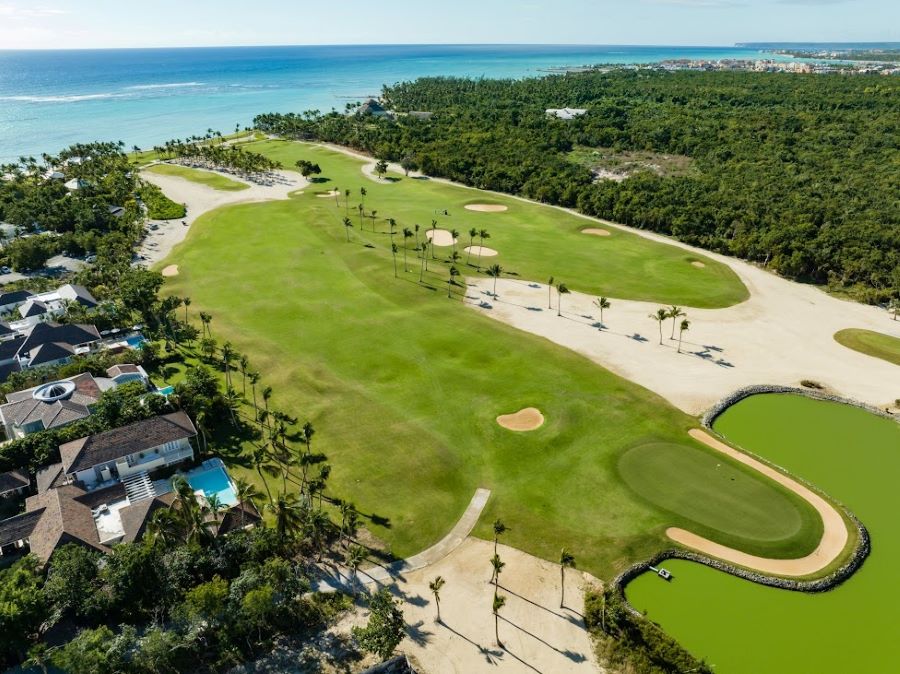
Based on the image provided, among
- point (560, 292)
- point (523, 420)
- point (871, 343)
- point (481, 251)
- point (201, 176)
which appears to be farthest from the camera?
point (201, 176)

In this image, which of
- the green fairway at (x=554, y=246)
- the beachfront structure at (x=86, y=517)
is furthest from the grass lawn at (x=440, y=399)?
the beachfront structure at (x=86, y=517)

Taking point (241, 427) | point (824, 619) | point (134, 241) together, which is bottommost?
point (824, 619)

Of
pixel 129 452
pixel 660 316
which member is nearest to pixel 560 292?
pixel 660 316

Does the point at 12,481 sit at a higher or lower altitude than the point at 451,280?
lower

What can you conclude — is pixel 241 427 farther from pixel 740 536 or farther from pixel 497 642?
pixel 740 536

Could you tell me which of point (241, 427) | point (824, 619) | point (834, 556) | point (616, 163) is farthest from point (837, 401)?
point (616, 163)

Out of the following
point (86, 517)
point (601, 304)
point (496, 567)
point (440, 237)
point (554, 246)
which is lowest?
point (496, 567)

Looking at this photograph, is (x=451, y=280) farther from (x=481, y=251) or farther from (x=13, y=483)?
(x=13, y=483)
